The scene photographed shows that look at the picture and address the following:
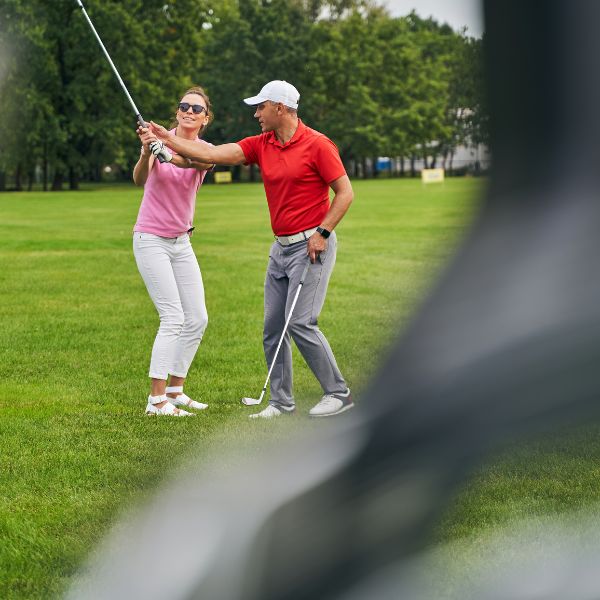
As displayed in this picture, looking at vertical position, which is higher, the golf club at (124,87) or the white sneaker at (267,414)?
the golf club at (124,87)

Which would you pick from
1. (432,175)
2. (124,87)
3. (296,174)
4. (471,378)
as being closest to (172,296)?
(296,174)

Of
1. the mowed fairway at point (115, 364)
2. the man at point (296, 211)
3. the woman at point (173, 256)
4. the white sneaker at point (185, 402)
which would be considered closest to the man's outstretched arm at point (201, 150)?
the man at point (296, 211)

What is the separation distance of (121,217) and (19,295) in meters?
17.1

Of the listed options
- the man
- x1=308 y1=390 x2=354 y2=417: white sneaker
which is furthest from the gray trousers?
x1=308 y1=390 x2=354 y2=417: white sneaker

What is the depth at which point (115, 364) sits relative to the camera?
27.8 ft

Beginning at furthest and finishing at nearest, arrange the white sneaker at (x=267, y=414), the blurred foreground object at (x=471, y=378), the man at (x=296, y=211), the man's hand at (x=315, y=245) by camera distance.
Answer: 1. the man's hand at (x=315, y=245)
2. the man at (x=296, y=211)
3. the white sneaker at (x=267, y=414)
4. the blurred foreground object at (x=471, y=378)

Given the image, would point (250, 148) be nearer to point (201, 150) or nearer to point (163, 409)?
point (201, 150)

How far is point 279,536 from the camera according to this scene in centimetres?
77

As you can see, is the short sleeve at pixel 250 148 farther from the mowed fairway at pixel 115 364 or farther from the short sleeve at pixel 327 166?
the mowed fairway at pixel 115 364

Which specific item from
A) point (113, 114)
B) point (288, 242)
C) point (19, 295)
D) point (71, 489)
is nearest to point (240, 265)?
point (19, 295)

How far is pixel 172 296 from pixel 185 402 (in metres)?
0.72

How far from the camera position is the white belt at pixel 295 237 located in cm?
565

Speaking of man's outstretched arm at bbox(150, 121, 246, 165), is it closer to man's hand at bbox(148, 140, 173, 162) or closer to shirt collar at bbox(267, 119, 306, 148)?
man's hand at bbox(148, 140, 173, 162)

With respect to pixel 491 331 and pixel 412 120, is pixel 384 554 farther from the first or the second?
pixel 412 120
